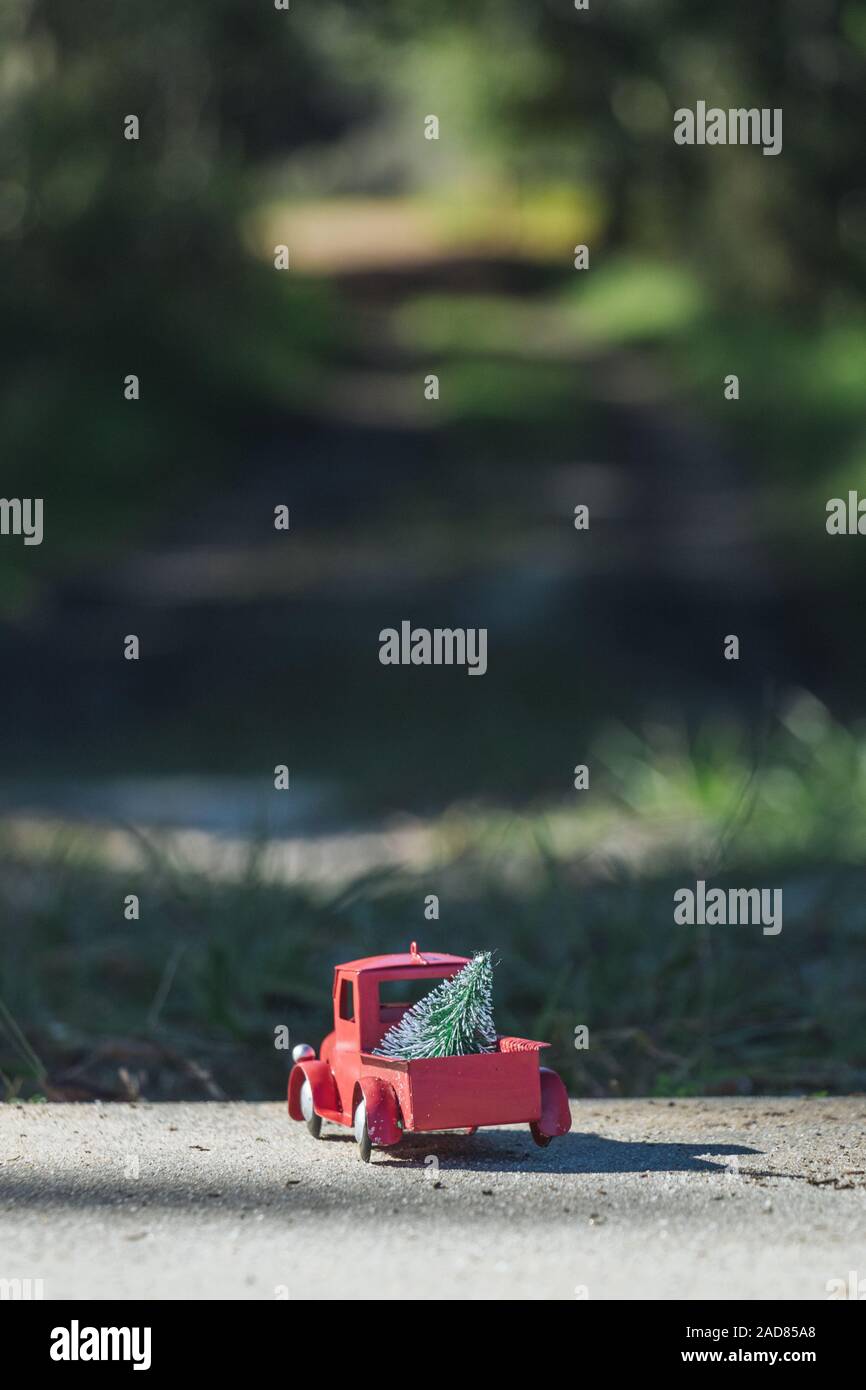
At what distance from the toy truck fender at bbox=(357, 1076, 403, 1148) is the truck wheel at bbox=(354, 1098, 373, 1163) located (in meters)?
0.01

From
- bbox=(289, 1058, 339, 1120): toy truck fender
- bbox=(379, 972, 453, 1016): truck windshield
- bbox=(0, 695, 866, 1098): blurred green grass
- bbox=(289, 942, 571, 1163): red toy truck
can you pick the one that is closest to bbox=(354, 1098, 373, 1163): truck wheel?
bbox=(289, 942, 571, 1163): red toy truck

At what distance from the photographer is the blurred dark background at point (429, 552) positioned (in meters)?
3.61

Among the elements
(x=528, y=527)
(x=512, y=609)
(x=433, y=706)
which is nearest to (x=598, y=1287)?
(x=433, y=706)

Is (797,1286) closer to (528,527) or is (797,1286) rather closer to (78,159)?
(528,527)

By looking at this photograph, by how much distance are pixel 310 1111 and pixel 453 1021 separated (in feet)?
1.00

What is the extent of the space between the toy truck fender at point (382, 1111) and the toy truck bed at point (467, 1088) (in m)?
0.01

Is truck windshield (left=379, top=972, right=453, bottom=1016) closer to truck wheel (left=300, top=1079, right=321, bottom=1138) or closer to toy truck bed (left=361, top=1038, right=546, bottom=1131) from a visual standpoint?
truck wheel (left=300, top=1079, right=321, bottom=1138)

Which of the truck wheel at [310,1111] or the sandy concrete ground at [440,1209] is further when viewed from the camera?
the truck wheel at [310,1111]

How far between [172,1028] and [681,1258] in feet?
5.40

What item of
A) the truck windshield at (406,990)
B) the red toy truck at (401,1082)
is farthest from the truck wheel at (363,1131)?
the truck windshield at (406,990)

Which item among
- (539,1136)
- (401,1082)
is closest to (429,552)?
(539,1136)

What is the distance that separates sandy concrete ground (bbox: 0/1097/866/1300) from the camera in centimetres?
182

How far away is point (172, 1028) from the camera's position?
334cm

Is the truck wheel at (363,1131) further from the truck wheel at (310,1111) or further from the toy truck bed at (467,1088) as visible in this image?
the truck wheel at (310,1111)
